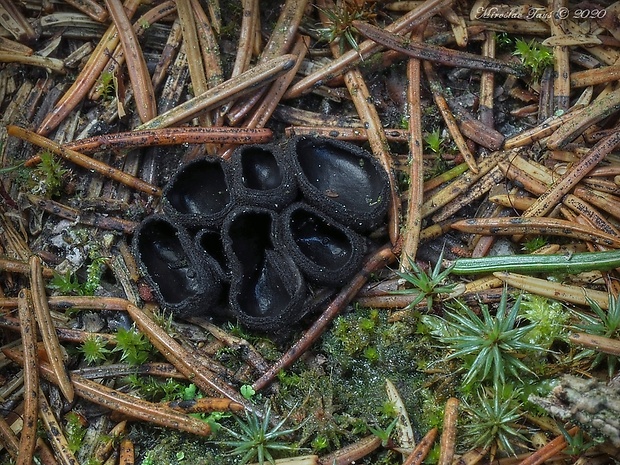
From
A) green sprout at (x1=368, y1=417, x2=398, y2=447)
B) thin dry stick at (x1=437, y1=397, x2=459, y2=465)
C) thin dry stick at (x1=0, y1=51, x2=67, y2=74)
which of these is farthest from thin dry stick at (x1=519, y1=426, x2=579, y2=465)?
thin dry stick at (x1=0, y1=51, x2=67, y2=74)

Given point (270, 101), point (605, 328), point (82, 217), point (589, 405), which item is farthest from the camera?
point (270, 101)

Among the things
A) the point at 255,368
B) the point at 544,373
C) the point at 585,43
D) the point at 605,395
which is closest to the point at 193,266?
the point at 255,368

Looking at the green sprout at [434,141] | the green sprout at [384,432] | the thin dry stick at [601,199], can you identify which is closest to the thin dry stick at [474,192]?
the green sprout at [434,141]

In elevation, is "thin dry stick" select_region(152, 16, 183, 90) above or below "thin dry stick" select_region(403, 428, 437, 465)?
above

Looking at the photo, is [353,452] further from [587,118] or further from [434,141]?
[587,118]

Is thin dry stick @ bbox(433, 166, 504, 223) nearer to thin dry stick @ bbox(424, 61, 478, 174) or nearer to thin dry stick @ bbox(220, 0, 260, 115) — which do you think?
thin dry stick @ bbox(424, 61, 478, 174)

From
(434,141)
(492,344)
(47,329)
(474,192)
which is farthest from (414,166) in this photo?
(47,329)

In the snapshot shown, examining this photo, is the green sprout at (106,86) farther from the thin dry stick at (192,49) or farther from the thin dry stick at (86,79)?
the thin dry stick at (192,49)
